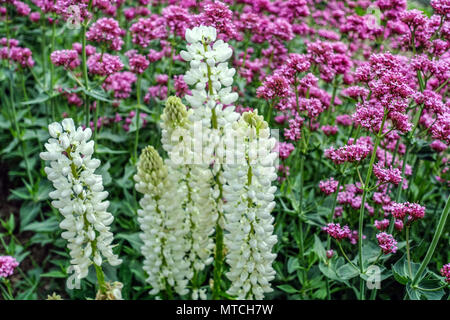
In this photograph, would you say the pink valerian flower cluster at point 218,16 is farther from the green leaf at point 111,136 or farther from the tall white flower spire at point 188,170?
the green leaf at point 111,136

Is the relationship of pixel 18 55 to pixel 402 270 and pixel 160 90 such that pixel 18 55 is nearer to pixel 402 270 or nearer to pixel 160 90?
pixel 160 90

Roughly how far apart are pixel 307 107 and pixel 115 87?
2.13 m

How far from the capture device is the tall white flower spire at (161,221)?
238 cm

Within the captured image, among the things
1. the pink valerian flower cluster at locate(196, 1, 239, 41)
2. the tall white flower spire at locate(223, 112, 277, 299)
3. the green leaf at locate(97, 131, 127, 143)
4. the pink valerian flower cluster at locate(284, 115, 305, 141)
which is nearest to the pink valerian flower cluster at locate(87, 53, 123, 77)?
the green leaf at locate(97, 131, 127, 143)

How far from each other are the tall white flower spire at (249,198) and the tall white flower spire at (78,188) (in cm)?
71

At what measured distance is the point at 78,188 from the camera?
2.22 m

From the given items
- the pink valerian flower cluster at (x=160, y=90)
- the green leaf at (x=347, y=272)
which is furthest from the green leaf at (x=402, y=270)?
the pink valerian flower cluster at (x=160, y=90)

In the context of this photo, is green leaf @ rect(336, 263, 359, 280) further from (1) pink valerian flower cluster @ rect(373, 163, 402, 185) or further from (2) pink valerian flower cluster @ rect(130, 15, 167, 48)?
(2) pink valerian flower cluster @ rect(130, 15, 167, 48)

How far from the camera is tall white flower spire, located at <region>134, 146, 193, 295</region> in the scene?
2.38m

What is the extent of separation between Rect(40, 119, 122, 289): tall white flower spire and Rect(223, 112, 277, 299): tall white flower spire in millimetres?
706

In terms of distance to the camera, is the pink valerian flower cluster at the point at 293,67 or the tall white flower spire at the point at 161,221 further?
the pink valerian flower cluster at the point at 293,67

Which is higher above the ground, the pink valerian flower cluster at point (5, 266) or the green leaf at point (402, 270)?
the green leaf at point (402, 270)

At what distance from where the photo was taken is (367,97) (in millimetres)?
3764
